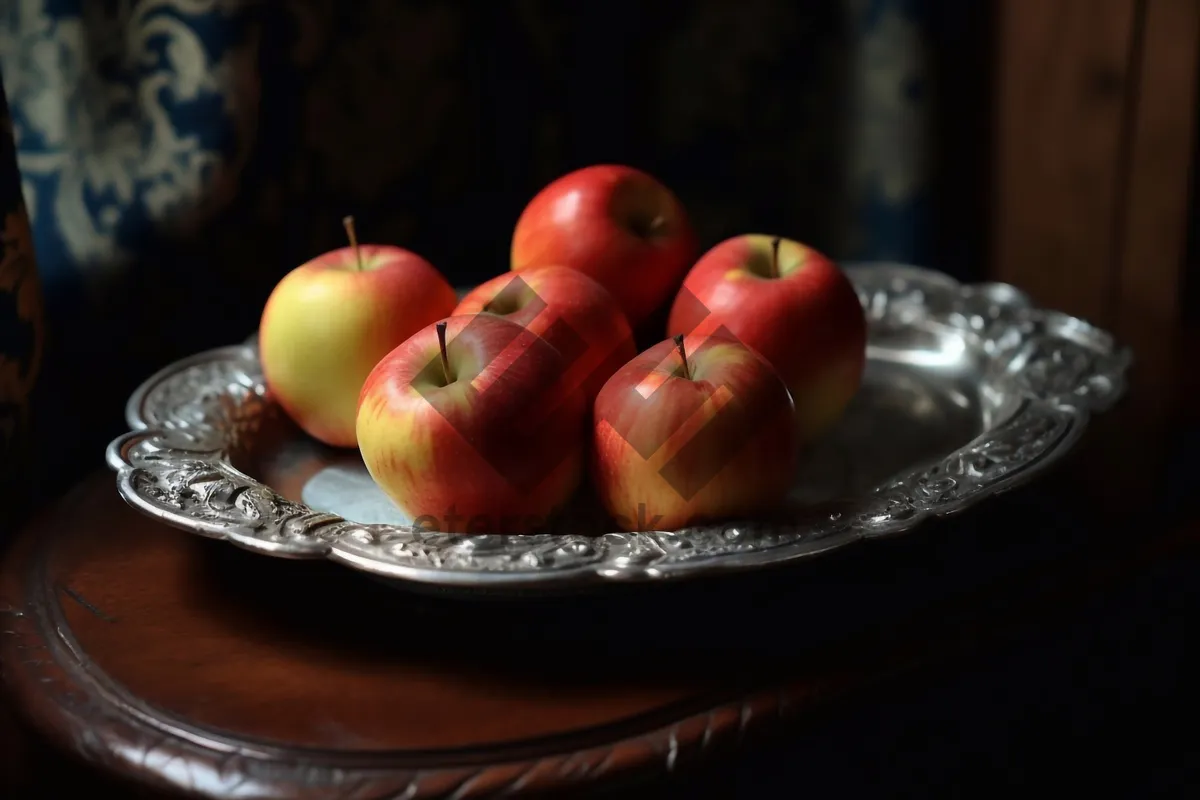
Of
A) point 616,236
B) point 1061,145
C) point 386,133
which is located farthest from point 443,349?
point 1061,145

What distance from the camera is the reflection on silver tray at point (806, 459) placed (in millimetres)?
430

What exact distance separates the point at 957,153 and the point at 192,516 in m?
0.80

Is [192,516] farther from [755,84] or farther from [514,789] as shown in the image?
[755,84]

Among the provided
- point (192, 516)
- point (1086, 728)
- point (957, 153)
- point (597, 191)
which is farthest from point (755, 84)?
point (192, 516)

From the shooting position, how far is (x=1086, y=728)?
74cm

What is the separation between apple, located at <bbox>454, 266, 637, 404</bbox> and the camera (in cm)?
49

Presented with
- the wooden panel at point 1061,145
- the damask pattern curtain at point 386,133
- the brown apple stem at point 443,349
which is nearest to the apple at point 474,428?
the brown apple stem at point 443,349

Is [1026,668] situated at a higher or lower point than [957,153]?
lower

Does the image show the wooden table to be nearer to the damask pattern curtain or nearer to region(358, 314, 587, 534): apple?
region(358, 314, 587, 534): apple

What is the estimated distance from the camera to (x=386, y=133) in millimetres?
781

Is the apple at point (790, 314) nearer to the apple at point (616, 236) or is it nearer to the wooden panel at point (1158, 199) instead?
the apple at point (616, 236)

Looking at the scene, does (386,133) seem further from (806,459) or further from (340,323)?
(806,459)

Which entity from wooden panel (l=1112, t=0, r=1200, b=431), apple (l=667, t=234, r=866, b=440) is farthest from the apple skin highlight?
wooden panel (l=1112, t=0, r=1200, b=431)

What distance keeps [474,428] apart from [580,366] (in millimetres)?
66
